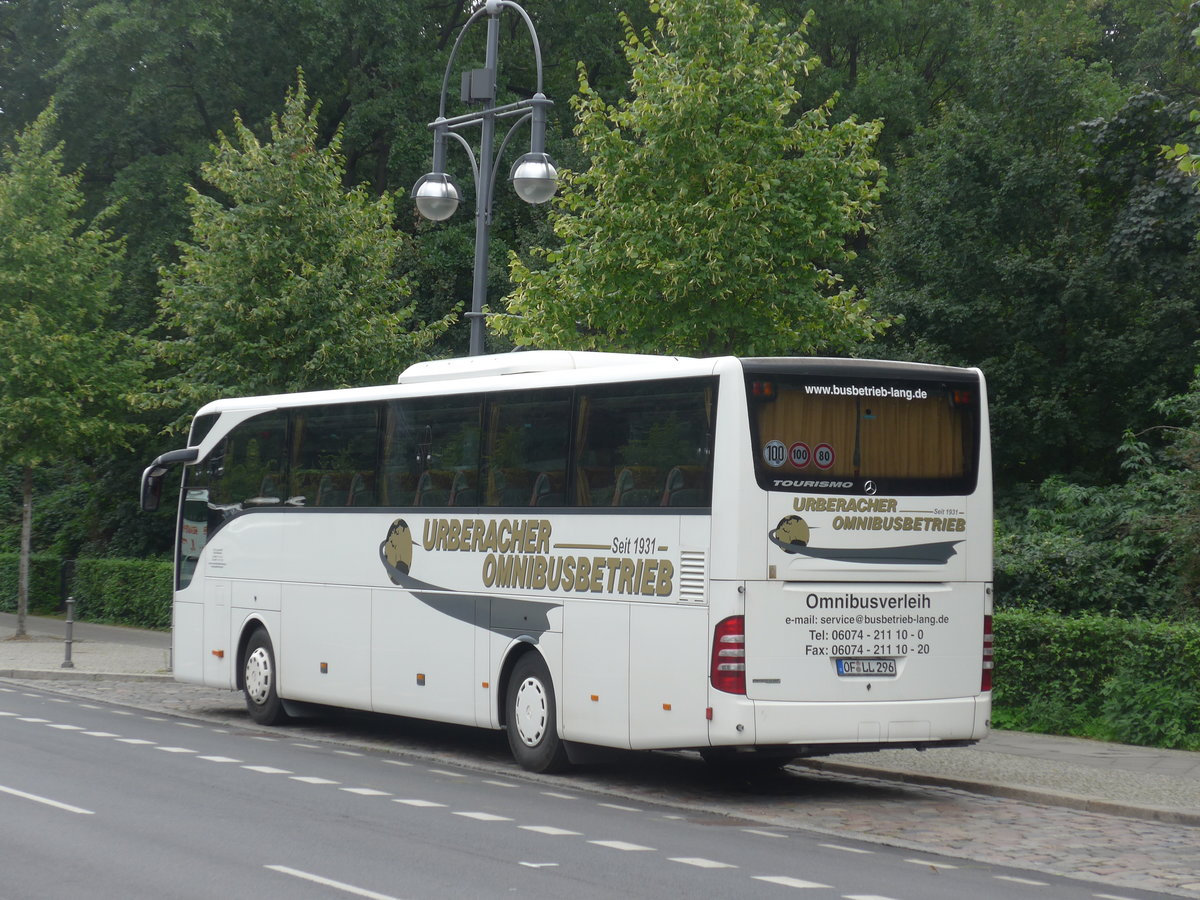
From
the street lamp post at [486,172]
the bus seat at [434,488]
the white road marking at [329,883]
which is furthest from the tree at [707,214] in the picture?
the white road marking at [329,883]

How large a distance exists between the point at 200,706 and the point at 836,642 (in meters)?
10.2

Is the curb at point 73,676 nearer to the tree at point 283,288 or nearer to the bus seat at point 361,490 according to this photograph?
the tree at point 283,288

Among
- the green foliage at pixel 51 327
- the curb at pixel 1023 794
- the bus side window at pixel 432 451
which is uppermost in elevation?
the green foliage at pixel 51 327

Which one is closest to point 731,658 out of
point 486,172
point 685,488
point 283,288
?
point 685,488

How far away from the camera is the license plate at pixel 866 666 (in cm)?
1218

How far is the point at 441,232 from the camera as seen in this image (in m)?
39.4

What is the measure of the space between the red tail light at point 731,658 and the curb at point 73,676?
1279 cm

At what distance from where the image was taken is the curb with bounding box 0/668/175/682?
2242 cm

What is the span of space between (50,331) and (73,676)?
8248mm

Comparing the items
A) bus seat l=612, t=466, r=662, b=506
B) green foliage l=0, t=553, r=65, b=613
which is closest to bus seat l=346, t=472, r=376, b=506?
bus seat l=612, t=466, r=662, b=506

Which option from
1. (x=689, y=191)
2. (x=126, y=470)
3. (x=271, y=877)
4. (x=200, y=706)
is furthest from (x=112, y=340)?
(x=271, y=877)

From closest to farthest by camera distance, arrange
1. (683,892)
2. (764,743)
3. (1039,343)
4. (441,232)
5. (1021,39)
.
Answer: (683,892) < (764,743) < (1039,343) < (1021,39) < (441,232)

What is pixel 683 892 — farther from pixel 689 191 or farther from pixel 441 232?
pixel 441 232

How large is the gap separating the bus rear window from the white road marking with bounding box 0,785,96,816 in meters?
5.27
